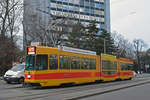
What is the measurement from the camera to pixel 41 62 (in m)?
14.1

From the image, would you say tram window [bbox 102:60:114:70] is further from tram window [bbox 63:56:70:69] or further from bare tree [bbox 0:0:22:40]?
bare tree [bbox 0:0:22:40]

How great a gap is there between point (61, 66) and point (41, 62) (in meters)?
1.70

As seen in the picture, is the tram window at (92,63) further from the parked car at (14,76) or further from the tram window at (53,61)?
the parked car at (14,76)

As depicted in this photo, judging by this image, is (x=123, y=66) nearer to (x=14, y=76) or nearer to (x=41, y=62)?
(x=14, y=76)

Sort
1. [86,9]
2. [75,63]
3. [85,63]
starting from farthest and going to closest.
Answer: [86,9], [85,63], [75,63]

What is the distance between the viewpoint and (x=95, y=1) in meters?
85.4

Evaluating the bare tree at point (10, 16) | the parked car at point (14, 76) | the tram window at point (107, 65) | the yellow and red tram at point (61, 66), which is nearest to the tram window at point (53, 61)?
the yellow and red tram at point (61, 66)

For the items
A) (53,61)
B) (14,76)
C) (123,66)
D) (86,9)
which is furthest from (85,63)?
(86,9)


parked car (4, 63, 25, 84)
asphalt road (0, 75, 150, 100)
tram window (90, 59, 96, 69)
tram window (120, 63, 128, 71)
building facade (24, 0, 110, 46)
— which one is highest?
building facade (24, 0, 110, 46)

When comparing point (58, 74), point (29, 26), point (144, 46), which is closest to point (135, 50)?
point (144, 46)

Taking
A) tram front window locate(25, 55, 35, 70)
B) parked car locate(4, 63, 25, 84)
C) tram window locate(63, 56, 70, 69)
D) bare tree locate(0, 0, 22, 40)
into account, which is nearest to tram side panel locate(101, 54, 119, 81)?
tram window locate(63, 56, 70, 69)

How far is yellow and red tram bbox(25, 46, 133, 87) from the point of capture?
45.8ft

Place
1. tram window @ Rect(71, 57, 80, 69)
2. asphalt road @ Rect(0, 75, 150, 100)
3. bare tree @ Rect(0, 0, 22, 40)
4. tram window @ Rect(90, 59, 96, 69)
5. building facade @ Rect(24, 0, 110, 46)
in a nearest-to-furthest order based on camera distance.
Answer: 1. asphalt road @ Rect(0, 75, 150, 100)
2. tram window @ Rect(71, 57, 80, 69)
3. tram window @ Rect(90, 59, 96, 69)
4. bare tree @ Rect(0, 0, 22, 40)
5. building facade @ Rect(24, 0, 110, 46)

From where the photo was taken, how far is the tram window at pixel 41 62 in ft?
45.9
